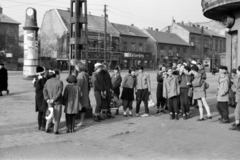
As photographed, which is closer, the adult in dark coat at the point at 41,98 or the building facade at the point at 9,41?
the adult in dark coat at the point at 41,98

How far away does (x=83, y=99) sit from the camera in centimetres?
784

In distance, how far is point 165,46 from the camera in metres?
67.8

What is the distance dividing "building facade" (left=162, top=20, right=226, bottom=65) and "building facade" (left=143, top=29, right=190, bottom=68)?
78.1 inches

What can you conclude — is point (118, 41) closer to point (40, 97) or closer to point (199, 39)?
point (199, 39)

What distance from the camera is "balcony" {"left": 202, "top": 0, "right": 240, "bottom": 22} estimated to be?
10359 millimetres

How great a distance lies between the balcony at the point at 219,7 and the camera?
1036 centimetres

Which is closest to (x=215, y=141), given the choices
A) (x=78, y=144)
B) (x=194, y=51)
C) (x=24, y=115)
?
(x=78, y=144)

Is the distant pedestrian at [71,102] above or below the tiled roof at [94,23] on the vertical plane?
below

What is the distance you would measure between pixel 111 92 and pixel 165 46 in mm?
59887

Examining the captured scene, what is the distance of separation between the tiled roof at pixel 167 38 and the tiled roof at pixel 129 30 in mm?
3288

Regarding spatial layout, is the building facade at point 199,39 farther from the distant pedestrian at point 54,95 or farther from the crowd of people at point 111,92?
the distant pedestrian at point 54,95

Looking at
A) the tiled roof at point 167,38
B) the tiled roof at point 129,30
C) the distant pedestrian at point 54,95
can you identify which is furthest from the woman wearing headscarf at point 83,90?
the tiled roof at point 167,38

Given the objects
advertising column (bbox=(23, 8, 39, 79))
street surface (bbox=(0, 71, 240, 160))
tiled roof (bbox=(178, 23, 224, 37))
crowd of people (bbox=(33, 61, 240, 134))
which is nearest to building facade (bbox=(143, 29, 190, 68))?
tiled roof (bbox=(178, 23, 224, 37))

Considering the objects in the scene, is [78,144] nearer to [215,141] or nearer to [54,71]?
[54,71]
